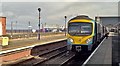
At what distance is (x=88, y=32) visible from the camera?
16.5 m

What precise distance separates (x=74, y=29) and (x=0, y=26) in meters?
13.1

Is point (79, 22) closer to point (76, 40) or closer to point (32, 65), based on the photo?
point (76, 40)

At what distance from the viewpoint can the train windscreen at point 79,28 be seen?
16.5m

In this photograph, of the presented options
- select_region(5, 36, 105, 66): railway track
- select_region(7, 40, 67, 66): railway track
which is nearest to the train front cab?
select_region(5, 36, 105, 66): railway track

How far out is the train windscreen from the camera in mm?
16470

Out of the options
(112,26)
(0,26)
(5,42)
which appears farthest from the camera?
(112,26)

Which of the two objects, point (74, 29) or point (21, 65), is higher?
point (74, 29)

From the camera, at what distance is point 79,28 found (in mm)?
16688

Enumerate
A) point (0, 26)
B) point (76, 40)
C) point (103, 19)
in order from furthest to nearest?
1. point (103, 19)
2. point (0, 26)
3. point (76, 40)

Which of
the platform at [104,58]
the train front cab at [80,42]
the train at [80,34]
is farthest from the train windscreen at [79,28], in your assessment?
the platform at [104,58]

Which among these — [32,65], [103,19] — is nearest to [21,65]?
[32,65]

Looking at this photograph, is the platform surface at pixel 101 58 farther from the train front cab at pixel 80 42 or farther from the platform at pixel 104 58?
the train front cab at pixel 80 42

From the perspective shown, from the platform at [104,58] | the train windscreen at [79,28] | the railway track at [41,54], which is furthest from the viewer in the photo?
the train windscreen at [79,28]

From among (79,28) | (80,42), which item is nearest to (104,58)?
(80,42)
